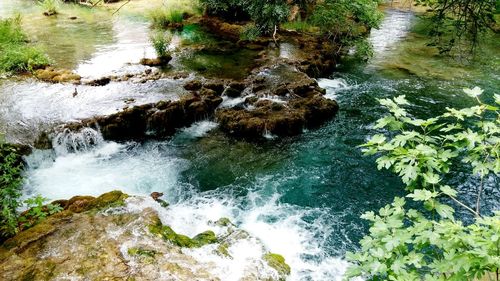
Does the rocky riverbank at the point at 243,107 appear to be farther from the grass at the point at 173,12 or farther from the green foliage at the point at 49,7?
the green foliage at the point at 49,7

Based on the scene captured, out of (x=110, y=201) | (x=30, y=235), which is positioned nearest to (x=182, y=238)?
(x=110, y=201)

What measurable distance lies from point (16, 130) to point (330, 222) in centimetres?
779

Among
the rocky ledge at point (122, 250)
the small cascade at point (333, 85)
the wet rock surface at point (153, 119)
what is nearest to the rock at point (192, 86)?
the wet rock surface at point (153, 119)

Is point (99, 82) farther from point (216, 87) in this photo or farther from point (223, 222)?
point (223, 222)

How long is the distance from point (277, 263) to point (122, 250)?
222cm

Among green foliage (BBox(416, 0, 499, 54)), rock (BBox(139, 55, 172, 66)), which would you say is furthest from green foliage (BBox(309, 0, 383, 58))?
green foliage (BBox(416, 0, 499, 54))

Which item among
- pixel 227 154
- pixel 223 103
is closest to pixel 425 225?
pixel 227 154

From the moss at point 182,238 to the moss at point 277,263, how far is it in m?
0.89

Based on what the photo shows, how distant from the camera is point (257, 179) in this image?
8.26 metres

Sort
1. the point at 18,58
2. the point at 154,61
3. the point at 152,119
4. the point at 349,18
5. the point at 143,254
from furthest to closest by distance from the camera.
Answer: the point at 349,18 < the point at 154,61 < the point at 18,58 < the point at 152,119 < the point at 143,254

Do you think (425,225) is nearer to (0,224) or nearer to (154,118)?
(0,224)

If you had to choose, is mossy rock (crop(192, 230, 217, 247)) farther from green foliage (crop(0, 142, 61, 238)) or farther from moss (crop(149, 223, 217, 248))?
green foliage (crop(0, 142, 61, 238))

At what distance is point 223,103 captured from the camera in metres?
11.3

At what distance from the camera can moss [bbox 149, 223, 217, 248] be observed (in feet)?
18.0
